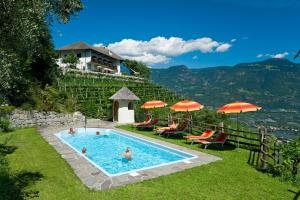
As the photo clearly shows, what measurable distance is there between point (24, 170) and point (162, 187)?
5537 millimetres

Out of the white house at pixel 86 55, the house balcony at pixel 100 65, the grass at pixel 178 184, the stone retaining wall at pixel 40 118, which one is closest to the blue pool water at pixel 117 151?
the grass at pixel 178 184

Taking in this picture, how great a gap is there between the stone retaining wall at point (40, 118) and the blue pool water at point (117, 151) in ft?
11.0

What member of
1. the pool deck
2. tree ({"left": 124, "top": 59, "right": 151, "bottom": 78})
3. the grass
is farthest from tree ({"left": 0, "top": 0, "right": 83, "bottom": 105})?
tree ({"left": 124, "top": 59, "right": 151, "bottom": 78})

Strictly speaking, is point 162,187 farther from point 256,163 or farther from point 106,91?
point 106,91

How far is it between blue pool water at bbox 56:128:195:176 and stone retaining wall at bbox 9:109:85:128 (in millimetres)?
3351

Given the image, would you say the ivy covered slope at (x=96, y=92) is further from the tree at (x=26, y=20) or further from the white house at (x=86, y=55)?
the tree at (x=26, y=20)

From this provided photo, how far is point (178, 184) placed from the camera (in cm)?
877

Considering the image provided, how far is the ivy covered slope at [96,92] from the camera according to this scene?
1240 inches

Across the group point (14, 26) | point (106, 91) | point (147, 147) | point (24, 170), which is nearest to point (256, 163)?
point (147, 147)

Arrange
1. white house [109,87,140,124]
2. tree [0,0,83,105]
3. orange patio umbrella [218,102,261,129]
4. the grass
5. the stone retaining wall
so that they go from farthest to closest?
1. white house [109,87,140,124]
2. the stone retaining wall
3. orange patio umbrella [218,102,261,129]
4. the grass
5. tree [0,0,83,105]

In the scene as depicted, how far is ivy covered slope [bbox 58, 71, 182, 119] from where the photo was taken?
103 feet

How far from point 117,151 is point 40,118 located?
34.9 feet

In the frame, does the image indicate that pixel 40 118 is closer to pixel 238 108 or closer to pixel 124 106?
pixel 124 106

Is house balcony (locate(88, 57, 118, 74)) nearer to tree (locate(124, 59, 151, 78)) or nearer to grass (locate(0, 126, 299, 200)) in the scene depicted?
tree (locate(124, 59, 151, 78))
